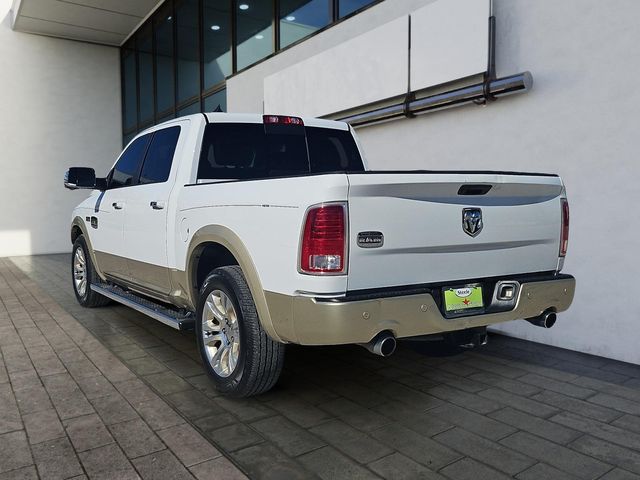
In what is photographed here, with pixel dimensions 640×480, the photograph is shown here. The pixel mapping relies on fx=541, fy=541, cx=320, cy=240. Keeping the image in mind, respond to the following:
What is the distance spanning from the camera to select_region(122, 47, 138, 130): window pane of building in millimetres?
14156

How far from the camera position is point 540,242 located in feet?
10.6

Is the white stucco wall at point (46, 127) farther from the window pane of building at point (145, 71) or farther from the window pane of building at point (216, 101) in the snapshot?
the window pane of building at point (216, 101)

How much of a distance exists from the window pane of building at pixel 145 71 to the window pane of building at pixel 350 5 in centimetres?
764

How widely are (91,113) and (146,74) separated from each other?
210 cm

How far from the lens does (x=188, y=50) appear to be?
37.6ft

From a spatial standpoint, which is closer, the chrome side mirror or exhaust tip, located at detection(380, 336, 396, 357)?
exhaust tip, located at detection(380, 336, 396, 357)

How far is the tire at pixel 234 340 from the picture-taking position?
3.04m

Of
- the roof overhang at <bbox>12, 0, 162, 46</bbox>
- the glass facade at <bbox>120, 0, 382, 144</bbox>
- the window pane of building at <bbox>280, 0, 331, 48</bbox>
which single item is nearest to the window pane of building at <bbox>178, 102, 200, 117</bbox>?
the glass facade at <bbox>120, 0, 382, 144</bbox>

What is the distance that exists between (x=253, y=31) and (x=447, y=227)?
7500mm

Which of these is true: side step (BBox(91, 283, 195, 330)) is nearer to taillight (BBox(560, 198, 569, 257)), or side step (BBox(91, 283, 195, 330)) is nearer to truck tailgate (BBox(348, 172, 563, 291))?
truck tailgate (BBox(348, 172, 563, 291))

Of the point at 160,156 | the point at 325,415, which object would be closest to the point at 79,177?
the point at 160,156

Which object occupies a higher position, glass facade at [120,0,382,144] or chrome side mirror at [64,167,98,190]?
glass facade at [120,0,382,144]

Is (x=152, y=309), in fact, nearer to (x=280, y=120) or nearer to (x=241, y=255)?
(x=241, y=255)

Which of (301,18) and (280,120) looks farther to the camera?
(301,18)
